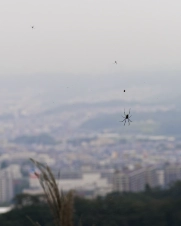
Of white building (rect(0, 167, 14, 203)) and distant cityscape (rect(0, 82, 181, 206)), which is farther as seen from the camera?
distant cityscape (rect(0, 82, 181, 206))

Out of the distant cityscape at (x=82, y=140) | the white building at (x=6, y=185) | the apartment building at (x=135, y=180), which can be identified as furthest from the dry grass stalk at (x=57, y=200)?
the distant cityscape at (x=82, y=140)

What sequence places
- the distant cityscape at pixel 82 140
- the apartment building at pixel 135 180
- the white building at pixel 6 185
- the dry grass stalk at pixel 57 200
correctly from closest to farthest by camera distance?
the dry grass stalk at pixel 57 200 → the apartment building at pixel 135 180 → the white building at pixel 6 185 → the distant cityscape at pixel 82 140

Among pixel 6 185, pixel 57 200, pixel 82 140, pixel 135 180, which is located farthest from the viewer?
pixel 82 140

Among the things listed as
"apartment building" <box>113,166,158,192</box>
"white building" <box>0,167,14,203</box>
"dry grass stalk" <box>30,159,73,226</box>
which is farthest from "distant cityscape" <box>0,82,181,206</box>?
"dry grass stalk" <box>30,159,73,226</box>

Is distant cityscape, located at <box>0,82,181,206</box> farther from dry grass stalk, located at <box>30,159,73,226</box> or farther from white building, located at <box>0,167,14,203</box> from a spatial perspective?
dry grass stalk, located at <box>30,159,73,226</box>

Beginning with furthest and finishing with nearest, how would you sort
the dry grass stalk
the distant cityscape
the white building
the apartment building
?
the distant cityscape, the white building, the apartment building, the dry grass stalk

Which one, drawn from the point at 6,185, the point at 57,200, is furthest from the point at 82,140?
the point at 57,200

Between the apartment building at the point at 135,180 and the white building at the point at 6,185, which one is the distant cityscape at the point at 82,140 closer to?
the white building at the point at 6,185

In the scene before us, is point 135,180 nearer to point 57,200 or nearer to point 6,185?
point 6,185
